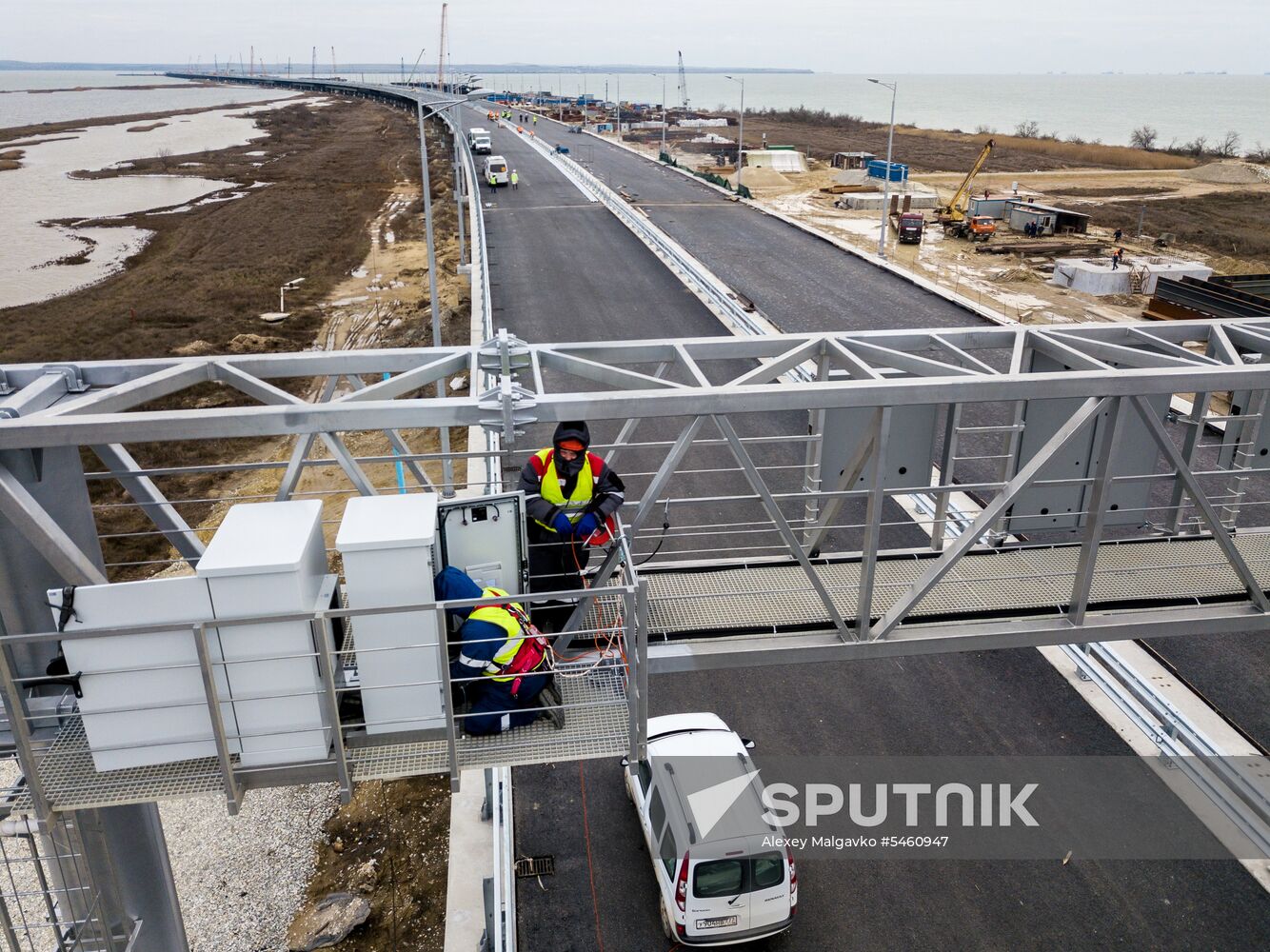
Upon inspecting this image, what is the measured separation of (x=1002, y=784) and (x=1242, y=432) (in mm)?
5355

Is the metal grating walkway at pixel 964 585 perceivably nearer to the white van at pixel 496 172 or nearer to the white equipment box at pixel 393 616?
the white equipment box at pixel 393 616

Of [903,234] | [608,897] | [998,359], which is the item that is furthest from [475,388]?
[903,234]

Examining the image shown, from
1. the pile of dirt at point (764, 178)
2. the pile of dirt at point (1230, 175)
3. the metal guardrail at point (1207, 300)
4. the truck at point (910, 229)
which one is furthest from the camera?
the pile of dirt at point (1230, 175)

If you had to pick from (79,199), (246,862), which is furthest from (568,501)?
(79,199)

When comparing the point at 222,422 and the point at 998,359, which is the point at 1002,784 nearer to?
the point at 222,422

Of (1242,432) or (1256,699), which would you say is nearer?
(1242,432)

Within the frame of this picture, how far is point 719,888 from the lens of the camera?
10148mm

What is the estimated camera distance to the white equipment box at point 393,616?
656cm

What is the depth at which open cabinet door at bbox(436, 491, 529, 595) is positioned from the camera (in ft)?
25.8

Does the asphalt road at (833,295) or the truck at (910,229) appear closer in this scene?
the asphalt road at (833,295)

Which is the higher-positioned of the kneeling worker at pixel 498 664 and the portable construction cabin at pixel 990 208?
the kneeling worker at pixel 498 664

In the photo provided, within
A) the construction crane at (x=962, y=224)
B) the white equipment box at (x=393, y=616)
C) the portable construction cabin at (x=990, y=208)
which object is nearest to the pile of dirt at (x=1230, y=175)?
the portable construction cabin at (x=990, y=208)

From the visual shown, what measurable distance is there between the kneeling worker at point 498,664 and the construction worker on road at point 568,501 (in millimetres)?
974

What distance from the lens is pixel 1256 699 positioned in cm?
1420
